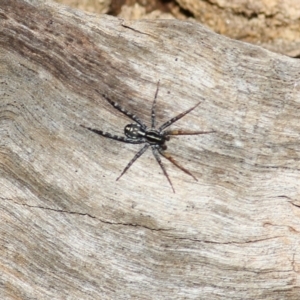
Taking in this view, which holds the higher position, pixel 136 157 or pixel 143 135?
pixel 143 135

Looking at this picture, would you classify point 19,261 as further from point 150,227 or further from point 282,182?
point 282,182

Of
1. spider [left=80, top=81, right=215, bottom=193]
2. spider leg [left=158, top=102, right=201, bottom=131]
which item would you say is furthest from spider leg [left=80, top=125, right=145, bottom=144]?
spider leg [left=158, top=102, right=201, bottom=131]

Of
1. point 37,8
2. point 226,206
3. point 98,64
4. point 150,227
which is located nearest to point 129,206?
point 150,227

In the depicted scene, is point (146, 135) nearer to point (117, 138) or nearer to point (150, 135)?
point (150, 135)

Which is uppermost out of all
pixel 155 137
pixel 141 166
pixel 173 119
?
pixel 173 119

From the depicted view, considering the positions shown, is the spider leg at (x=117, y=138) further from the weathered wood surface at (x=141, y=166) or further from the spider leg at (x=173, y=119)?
the spider leg at (x=173, y=119)

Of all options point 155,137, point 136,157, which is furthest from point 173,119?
point 136,157

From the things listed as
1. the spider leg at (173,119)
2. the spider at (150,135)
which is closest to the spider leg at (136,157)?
the spider at (150,135)

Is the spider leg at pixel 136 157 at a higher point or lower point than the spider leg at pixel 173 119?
lower

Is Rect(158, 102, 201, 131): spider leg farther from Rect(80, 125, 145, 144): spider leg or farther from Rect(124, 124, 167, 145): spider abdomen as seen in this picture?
Rect(80, 125, 145, 144): spider leg
